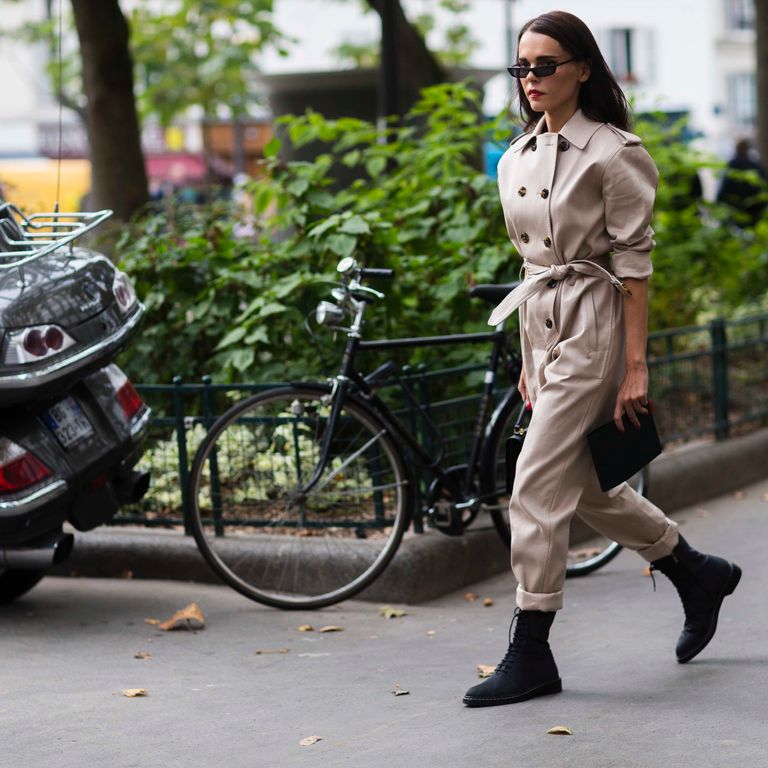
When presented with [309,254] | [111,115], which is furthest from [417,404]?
[111,115]

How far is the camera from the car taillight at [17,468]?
541 cm

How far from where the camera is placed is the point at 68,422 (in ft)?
18.4

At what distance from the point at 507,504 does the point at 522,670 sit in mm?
1881

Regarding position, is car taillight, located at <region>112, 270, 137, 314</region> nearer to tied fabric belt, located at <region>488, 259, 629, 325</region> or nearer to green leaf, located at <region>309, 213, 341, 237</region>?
green leaf, located at <region>309, 213, 341, 237</region>

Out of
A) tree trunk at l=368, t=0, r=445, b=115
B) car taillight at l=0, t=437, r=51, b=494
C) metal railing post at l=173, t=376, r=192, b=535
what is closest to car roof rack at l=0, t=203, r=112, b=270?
car taillight at l=0, t=437, r=51, b=494

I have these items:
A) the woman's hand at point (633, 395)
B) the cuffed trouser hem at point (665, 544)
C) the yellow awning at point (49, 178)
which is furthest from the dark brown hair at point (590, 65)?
the yellow awning at point (49, 178)

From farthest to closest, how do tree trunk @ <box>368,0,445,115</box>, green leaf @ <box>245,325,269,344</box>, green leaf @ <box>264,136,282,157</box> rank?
tree trunk @ <box>368,0,445,115</box> < green leaf @ <box>264,136,282,157</box> < green leaf @ <box>245,325,269,344</box>

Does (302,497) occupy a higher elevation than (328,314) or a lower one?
lower

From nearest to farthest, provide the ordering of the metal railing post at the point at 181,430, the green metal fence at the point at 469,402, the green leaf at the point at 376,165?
the green metal fence at the point at 469,402
the metal railing post at the point at 181,430
the green leaf at the point at 376,165

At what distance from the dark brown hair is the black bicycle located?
132 cm

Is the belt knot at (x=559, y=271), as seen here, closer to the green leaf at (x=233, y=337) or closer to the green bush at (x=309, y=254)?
the green bush at (x=309, y=254)

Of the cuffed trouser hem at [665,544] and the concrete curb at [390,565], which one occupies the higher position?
the cuffed trouser hem at [665,544]

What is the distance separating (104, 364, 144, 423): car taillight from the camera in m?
5.93

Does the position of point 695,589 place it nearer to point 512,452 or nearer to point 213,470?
point 512,452
